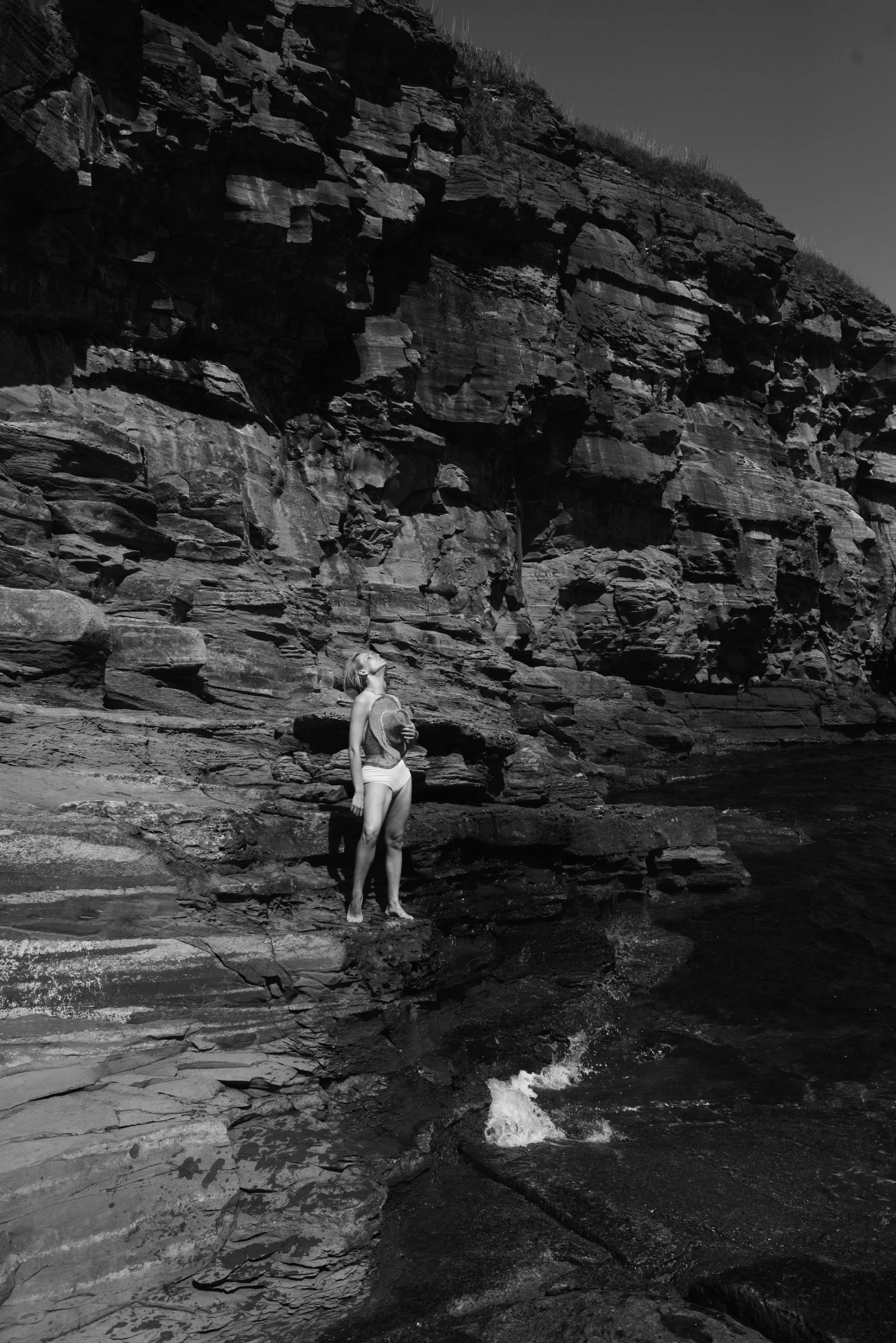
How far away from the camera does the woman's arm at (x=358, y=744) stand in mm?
7578

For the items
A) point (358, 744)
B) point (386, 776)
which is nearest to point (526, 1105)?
point (386, 776)

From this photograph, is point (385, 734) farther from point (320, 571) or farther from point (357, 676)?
point (320, 571)

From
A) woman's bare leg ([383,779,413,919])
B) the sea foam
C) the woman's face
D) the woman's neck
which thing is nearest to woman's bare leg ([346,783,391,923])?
woman's bare leg ([383,779,413,919])

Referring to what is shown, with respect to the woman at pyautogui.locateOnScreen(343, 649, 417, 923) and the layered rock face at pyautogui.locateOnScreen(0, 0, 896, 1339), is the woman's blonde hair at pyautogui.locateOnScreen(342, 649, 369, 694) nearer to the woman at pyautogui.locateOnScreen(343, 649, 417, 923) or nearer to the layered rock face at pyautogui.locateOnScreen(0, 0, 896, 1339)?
the woman at pyautogui.locateOnScreen(343, 649, 417, 923)

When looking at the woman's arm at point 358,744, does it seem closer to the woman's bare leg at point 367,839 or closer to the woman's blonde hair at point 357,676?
the woman's bare leg at point 367,839

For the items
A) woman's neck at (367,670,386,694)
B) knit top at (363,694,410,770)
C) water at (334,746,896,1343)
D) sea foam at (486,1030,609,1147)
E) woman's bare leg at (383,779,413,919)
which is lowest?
sea foam at (486,1030,609,1147)

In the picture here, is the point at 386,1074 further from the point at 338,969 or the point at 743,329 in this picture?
the point at 743,329

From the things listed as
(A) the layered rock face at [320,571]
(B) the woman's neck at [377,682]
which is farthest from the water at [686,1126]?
(B) the woman's neck at [377,682]

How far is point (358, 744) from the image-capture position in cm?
765

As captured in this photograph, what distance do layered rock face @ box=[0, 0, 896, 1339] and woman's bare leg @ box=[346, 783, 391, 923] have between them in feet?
0.66

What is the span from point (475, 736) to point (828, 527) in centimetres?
2907

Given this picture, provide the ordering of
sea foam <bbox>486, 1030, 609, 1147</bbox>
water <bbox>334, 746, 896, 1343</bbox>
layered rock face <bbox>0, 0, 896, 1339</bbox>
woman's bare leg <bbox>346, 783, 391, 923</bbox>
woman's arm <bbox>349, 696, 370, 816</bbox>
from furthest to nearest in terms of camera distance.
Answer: woman's arm <bbox>349, 696, 370, 816</bbox> → woman's bare leg <bbox>346, 783, 391, 923</bbox> → sea foam <bbox>486, 1030, 609, 1147</bbox> → layered rock face <bbox>0, 0, 896, 1339</bbox> → water <bbox>334, 746, 896, 1343</bbox>

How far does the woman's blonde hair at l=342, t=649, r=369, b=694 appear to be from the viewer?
8.16 metres

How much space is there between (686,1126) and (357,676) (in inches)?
171
